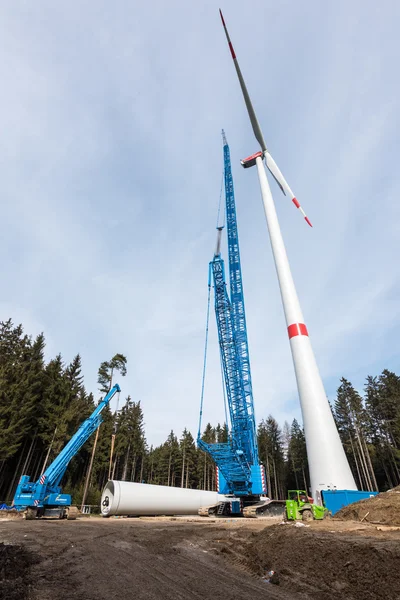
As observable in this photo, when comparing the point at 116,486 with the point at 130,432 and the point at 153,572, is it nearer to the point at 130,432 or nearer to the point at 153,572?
the point at 153,572

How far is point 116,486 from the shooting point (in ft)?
70.3

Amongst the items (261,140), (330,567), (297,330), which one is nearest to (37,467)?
(297,330)

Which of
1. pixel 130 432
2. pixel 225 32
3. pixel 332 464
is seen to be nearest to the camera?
pixel 332 464

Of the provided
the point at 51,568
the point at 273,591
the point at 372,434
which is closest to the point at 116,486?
the point at 51,568

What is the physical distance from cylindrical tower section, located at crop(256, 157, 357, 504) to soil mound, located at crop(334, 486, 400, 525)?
1201mm

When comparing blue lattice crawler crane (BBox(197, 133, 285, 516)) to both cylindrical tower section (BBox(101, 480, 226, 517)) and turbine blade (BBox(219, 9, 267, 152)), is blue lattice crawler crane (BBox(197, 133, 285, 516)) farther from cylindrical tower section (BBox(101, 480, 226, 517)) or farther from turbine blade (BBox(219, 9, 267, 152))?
turbine blade (BBox(219, 9, 267, 152))

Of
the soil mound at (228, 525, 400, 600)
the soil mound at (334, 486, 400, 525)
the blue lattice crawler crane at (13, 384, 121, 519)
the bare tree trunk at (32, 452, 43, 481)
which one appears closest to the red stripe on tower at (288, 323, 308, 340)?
the soil mound at (334, 486, 400, 525)

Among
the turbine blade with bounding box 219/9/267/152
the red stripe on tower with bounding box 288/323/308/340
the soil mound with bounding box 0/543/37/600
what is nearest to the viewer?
the soil mound with bounding box 0/543/37/600

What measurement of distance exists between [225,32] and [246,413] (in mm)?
35151

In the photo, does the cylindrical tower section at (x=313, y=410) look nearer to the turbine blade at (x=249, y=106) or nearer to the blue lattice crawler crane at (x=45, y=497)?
the turbine blade at (x=249, y=106)

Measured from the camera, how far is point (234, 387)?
A: 36.6 m

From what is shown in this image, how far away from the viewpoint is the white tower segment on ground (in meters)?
14.6

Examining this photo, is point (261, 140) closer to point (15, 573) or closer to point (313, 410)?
point (313, 410)

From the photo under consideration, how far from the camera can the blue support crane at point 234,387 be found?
102 feet
